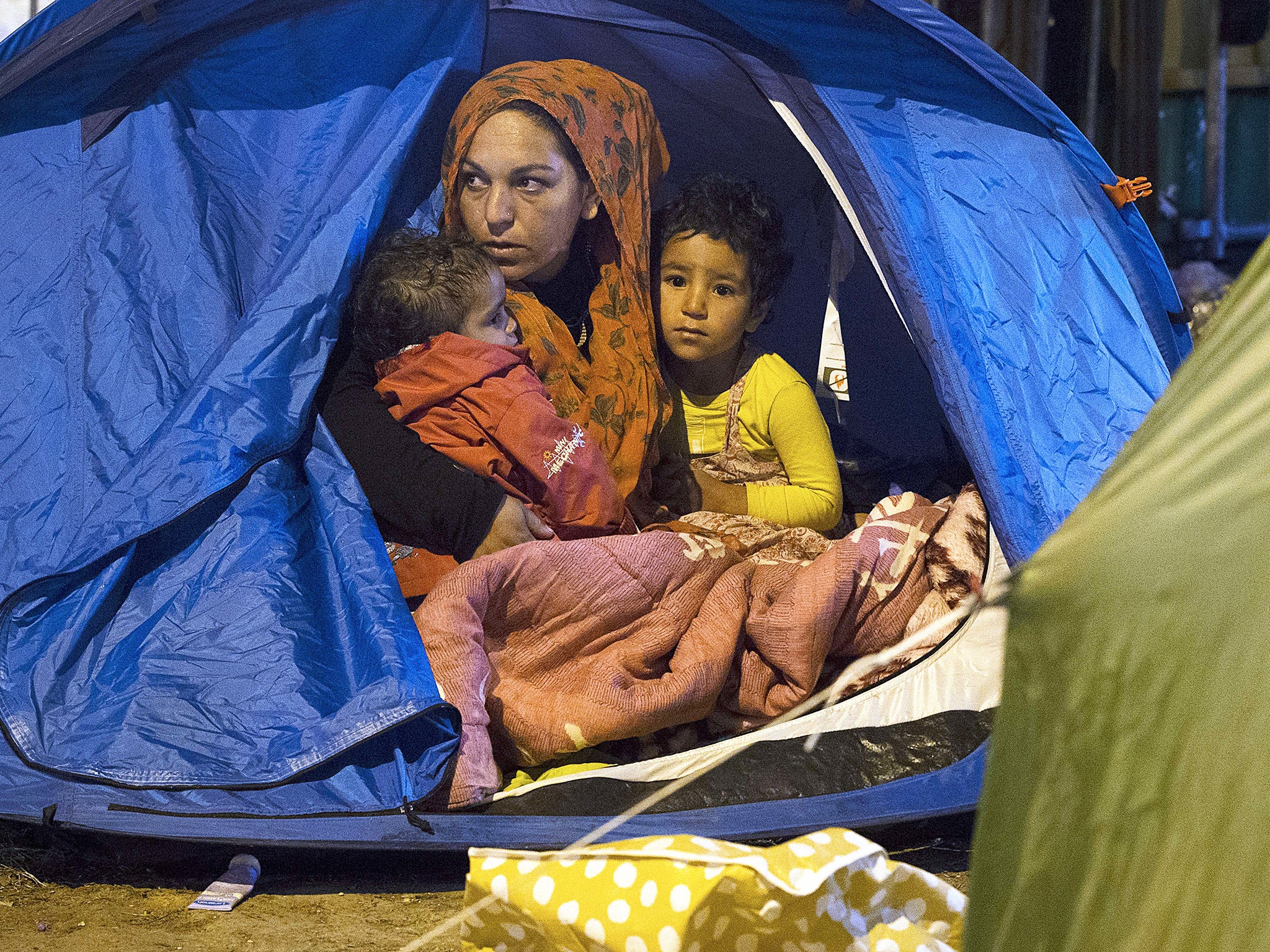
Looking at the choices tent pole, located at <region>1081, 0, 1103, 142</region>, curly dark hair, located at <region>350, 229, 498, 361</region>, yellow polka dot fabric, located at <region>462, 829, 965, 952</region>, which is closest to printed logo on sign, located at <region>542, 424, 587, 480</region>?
curly dark hair, located at <region>350, 229, 498, 361</region>

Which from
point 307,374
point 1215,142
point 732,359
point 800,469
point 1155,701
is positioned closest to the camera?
point 1155,701

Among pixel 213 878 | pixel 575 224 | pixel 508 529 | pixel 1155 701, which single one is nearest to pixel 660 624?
pixel 508 529

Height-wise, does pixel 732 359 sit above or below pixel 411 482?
above

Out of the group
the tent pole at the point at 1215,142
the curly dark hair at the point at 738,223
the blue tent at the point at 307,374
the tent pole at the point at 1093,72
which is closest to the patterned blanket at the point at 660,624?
the blue tent at the point at 307,374

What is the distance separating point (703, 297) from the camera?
2355 mm

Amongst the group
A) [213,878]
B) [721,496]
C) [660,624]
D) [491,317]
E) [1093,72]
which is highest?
[1093,72]

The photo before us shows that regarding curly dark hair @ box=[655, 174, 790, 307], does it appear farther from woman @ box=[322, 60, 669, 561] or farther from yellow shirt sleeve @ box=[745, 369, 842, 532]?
yellow shirt sleeve @ box=[745, 369, 842, 532]

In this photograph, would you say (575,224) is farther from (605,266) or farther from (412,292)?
(412,292)

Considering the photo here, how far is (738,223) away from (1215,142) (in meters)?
4.62

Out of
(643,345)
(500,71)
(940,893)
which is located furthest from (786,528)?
(940,893)

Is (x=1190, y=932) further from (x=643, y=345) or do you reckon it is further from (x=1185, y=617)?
(x=643, y=345)

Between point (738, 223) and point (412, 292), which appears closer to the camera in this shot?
point (412, 292)

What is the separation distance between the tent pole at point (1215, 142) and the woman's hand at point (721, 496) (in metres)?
4.69

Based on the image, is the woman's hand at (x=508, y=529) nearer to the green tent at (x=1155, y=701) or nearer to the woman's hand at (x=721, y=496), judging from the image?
the woman's hand at (x=721, y=496)
